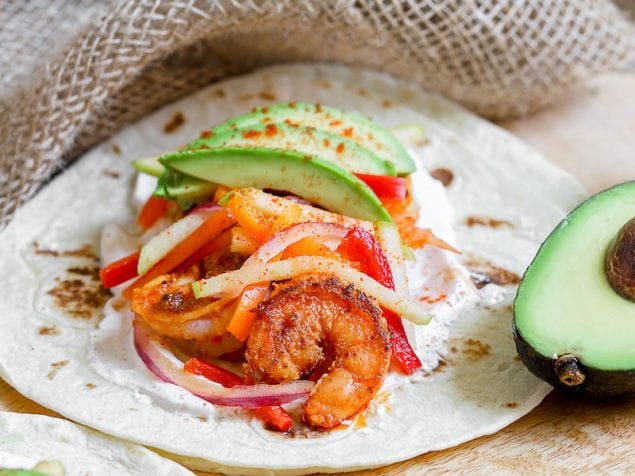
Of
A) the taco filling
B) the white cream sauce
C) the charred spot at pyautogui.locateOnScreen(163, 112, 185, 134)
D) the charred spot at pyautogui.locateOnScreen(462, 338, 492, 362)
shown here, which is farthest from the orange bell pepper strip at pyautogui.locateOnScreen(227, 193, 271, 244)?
the charred spot at pyautogui.locateOnScreen(163, 112, 185, 134)

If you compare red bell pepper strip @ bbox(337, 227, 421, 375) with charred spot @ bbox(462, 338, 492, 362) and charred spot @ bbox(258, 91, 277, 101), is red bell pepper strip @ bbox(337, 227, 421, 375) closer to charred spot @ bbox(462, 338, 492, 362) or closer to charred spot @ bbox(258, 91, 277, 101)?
charred spot @ bbox(462, 338, 492, 362)

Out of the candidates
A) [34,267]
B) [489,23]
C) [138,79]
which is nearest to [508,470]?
[34,267]

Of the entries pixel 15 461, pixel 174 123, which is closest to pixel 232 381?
pixel 15 461

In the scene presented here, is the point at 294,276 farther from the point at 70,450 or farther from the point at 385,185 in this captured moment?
the point at 70,450

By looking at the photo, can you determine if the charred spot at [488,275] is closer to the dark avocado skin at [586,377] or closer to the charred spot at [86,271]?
the dark avocado skin at [586,377]

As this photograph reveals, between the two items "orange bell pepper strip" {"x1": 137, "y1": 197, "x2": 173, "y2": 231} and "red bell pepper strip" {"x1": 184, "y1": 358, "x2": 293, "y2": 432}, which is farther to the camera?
"orange bell pepper strip" {"x1": 137, "y1": 197, "x2": 173, "y2": 231}
